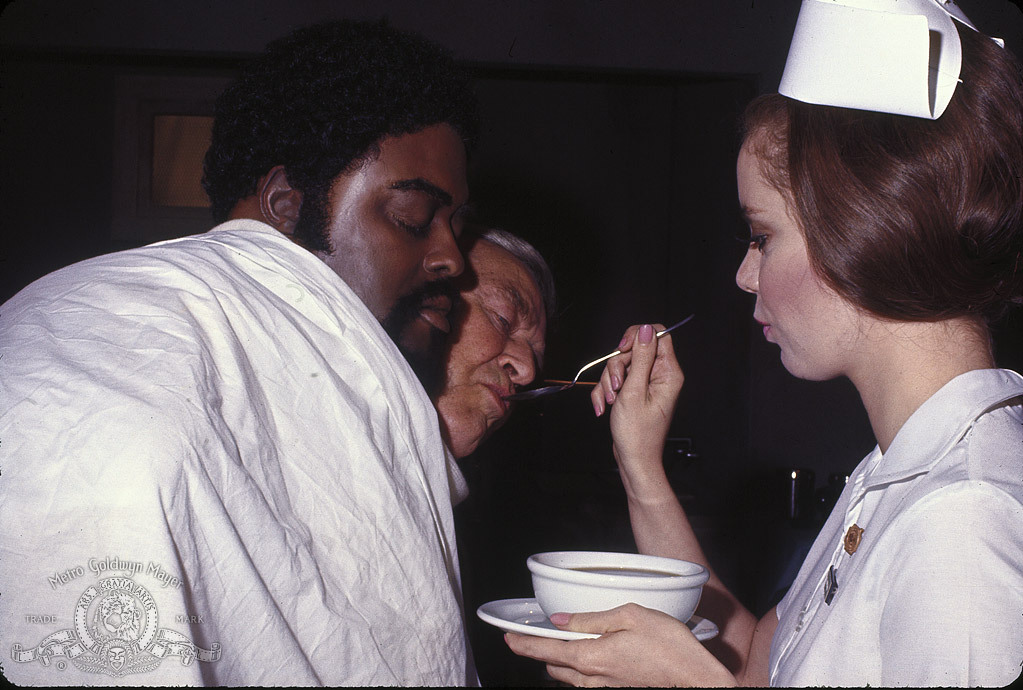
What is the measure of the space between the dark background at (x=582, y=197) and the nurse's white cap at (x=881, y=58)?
154cm

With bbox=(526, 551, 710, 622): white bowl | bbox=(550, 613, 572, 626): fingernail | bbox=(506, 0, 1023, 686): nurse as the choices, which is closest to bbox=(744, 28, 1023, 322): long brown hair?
bbox=(506, 0, 1023, 686): nurse

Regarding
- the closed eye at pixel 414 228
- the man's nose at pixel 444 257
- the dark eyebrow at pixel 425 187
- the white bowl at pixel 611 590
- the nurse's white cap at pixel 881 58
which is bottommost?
the white bowl at pixel 611 590

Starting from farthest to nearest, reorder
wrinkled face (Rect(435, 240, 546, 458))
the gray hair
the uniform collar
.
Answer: the gray hair → wrinkled face (Rect(435, 240, 546, 458)) → the uniform collar

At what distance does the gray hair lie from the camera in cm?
201

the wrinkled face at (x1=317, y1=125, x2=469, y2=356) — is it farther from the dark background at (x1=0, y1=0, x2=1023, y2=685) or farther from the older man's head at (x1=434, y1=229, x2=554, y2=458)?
the dark background at (x1=0, y1=0, x2=1023, y2=685)

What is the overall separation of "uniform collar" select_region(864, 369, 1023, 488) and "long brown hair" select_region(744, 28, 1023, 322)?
0.27 feet

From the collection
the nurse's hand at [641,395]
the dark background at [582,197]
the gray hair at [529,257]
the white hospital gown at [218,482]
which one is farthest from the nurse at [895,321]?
the dark background at [582,197]

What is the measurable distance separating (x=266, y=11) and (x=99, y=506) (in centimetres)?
220

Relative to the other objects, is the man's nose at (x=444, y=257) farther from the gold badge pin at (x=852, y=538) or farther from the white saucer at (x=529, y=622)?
the gold badge pin at (x=852, y=538)

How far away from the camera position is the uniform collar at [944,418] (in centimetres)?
86

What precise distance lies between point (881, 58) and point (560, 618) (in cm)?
73

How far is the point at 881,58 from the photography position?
943 millimetres

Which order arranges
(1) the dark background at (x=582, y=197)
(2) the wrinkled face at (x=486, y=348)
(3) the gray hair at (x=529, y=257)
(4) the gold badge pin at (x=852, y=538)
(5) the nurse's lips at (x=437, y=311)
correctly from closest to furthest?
(4) the gold badge pin at (x=852, y=538)
(5) the nurse's lips at (x=437, y=311)
(2) the wrinkled face at (x=486, y=348)
(3) the gray hair at (x=529, y=257)
(1) the dark background at (x=582, y=197)

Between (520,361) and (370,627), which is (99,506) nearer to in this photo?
(370,627)
